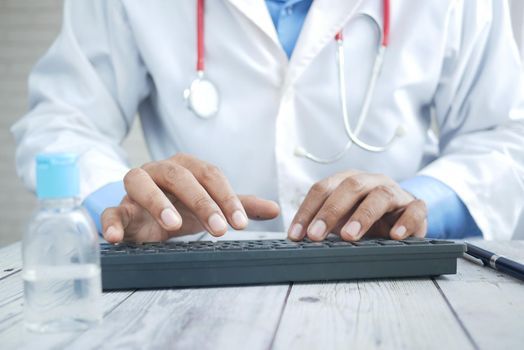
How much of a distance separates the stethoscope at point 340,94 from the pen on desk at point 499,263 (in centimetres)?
39

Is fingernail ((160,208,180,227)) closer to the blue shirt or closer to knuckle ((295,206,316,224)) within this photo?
knuckle ((295,206,316,224))

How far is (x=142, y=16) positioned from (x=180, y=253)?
2.38ft

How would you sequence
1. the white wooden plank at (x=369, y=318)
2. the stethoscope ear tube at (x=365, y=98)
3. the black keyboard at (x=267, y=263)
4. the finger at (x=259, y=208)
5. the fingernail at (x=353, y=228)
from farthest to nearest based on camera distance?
the stethoscope ear tube at (x=365, y=98) → the finger at (x=259, y=208) → the fingernail at (x=353, y=228) → the black keyboard at (x=267, y=263) → the white wooden plank at (x=369, y=318)

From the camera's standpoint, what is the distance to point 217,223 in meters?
0.71

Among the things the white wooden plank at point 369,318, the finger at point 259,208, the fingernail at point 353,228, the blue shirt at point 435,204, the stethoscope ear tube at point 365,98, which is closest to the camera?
the white wooden plank at point 369,318

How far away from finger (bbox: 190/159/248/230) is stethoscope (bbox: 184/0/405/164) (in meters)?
0.35

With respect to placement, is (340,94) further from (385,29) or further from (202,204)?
(202,204)

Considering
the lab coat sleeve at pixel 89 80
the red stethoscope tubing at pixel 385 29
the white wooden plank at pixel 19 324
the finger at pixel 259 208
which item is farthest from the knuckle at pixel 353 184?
the lab coat sleeve at pixel 89 80

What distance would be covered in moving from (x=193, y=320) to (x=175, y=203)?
375 mm

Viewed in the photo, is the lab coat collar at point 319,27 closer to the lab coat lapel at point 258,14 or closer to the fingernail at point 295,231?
the lab coat lapel at point 258,14

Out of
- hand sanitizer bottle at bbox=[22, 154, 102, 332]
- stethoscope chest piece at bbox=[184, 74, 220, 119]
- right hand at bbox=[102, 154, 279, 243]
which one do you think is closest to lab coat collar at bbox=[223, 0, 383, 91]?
stethoscope chest piece at bbox=[184, 74, 220, 119]

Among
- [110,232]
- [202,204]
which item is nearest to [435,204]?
[202,204]

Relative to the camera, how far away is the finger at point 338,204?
2.39 feet

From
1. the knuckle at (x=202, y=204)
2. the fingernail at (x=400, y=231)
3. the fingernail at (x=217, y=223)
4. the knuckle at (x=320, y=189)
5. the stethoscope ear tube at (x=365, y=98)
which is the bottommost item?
the fingernail at (x=400, y=231)
